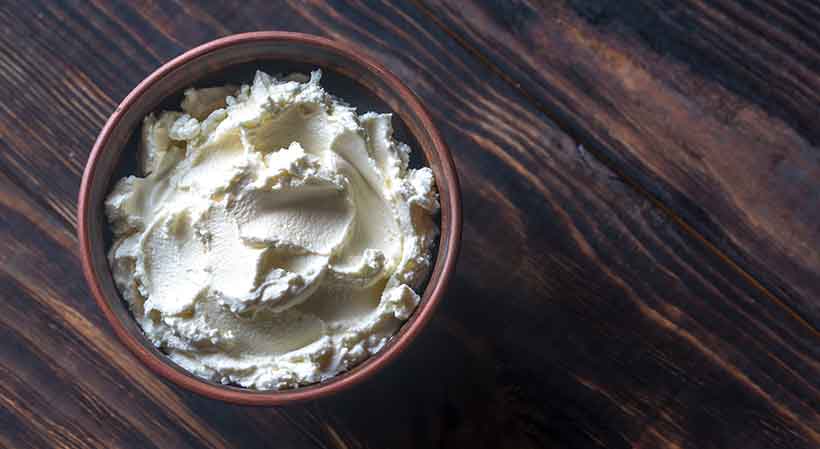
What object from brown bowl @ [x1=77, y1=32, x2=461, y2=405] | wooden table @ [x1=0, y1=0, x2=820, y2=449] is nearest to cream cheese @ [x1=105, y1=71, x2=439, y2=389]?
brown bowl @ [x1=77, y1=32, x2=461, y2=405]

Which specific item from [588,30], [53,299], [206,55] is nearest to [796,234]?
[588,30]

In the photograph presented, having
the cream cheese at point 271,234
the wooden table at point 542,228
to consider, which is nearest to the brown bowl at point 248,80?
the cream cheese at point 271,234

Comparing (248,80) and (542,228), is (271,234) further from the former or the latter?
(542,228)

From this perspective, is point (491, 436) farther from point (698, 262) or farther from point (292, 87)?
point (292, 87)

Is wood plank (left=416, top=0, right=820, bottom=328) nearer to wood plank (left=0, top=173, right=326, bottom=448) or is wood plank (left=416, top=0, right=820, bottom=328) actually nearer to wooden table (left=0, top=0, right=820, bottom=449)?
wooden table (left=0, top=0, right=820, bottom=449)

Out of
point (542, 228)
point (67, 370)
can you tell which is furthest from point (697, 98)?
point (67, 370)

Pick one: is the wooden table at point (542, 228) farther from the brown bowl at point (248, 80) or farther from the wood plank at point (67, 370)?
the brown bowl at point (248, 80)
